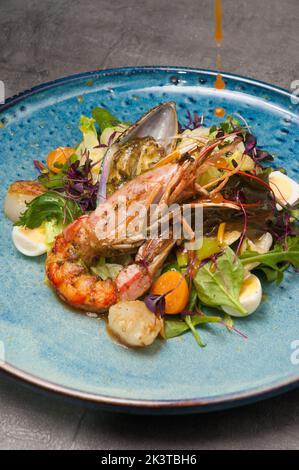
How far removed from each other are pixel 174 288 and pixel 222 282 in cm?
23

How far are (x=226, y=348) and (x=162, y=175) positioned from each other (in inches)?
36.7

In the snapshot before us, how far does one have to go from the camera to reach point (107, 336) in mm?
3215

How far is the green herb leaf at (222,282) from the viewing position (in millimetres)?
3307

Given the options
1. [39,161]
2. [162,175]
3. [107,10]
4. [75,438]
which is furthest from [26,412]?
[107,10]

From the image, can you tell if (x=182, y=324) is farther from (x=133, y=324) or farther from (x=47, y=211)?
(x=47, y=211)

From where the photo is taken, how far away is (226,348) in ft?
10.4

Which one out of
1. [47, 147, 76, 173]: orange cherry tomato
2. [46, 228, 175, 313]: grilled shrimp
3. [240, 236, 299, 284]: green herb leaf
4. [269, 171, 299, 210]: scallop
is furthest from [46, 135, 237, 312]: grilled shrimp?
[47, 147, 76, 173]: orange cherry tomato

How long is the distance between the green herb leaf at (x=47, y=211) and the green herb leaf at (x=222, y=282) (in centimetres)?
81

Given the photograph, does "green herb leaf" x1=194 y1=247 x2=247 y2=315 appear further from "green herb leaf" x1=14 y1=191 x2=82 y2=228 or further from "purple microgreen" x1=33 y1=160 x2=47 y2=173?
"purple microgreen" x1=33 y1=160 x2=47 y2=173

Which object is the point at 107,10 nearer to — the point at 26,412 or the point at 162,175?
the point at 162,175

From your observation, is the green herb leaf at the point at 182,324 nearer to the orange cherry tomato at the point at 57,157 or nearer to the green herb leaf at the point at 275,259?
the green herb leaf at the point at 275,259

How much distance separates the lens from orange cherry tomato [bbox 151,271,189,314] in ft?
10.9

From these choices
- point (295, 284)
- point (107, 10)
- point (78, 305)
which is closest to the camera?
point (78, 305)

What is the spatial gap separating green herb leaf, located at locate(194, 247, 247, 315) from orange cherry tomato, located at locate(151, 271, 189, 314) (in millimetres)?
81
